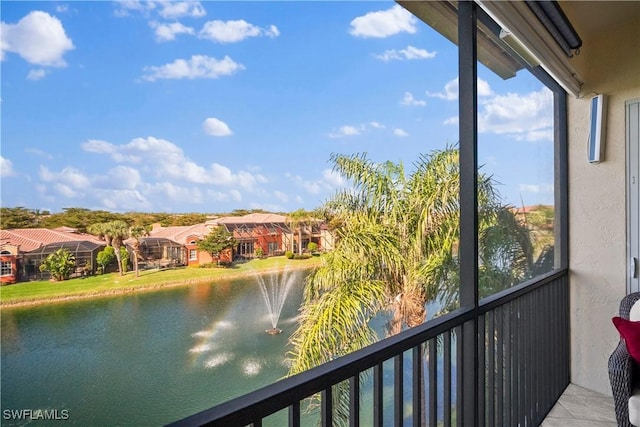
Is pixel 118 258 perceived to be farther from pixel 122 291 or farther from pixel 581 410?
pixel 581 410

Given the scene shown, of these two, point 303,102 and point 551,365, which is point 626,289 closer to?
point 551,365

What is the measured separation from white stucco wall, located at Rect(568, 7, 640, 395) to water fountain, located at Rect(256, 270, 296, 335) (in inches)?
92.6

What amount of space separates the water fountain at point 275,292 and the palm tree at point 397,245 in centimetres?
46

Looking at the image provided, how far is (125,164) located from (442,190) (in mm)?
2226

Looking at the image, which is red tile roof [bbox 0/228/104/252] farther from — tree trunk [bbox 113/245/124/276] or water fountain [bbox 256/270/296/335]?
water fountain [bbox 256/270/296/335]

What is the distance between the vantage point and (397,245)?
2.87 meters

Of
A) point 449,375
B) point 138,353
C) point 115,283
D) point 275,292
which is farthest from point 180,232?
point 449,375

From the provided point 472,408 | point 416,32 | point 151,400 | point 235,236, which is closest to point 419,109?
point 416,32

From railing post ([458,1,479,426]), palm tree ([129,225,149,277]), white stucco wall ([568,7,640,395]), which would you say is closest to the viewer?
palm tree ([129,225,149,277])

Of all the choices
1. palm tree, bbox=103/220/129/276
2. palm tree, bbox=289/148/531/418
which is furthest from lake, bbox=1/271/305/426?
palm tree, bbox=289/148/531/418

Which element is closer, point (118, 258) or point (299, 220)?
point (118, 258)

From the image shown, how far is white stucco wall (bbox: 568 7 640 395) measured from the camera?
8.86 ft

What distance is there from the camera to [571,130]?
2.94 metres

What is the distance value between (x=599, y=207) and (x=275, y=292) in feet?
8.33
